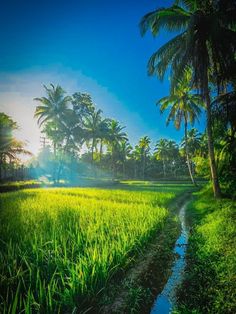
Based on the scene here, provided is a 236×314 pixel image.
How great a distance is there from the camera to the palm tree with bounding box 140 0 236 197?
1055 centimetres

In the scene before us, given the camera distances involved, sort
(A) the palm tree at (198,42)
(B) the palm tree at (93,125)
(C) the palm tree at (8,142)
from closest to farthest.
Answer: (A) the palm tree at (198,42), (C) the palm tree at (8,142), (B) the palm tree at (93,125)

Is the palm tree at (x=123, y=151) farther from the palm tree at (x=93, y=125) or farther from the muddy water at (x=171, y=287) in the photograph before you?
the muddy water at (x=171, y=287)

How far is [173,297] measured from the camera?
384cm

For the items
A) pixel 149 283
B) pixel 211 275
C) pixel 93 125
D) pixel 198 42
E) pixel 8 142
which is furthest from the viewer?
pixel 93 125

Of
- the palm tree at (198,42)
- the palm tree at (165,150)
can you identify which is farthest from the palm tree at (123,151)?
the palm tree at (198,42)

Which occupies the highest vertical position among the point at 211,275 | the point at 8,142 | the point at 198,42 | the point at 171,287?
the point at 198,42

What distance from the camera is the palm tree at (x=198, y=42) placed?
10.6m

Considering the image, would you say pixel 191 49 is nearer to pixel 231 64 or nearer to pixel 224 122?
pixel 231 64

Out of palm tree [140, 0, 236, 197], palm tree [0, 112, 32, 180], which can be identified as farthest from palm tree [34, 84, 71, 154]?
palm tree [140, 0, 236, 197]

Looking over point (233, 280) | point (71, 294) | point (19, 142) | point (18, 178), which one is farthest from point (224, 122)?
point (18, 178)

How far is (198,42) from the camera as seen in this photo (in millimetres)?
11406

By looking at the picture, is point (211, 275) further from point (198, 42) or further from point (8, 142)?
point (8, 142)

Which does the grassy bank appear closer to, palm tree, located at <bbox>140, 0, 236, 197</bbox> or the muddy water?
the muddy water

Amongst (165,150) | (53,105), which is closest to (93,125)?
(53,105)
